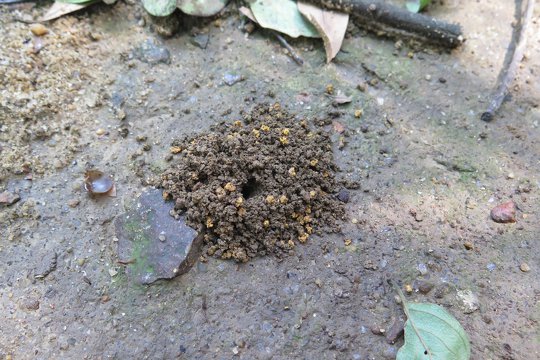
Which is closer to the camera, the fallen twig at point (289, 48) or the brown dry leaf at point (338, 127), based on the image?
the brown dry leaf at point (338, 127)

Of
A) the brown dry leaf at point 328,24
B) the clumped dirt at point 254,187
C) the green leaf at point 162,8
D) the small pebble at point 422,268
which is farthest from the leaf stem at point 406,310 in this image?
the green leaf at point 162,8

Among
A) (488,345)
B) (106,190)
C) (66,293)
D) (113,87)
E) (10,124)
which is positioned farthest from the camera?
(113,87)

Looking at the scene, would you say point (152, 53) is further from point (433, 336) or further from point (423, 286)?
point (433, 336)

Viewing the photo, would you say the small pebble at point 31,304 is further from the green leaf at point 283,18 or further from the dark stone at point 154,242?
the green leaf at point 283,18

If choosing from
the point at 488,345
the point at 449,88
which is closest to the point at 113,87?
the point at 449,88

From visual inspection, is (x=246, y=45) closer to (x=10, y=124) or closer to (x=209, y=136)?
(x=209, y=136)

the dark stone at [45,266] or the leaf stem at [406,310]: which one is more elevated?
the leaf stem at [406,310]

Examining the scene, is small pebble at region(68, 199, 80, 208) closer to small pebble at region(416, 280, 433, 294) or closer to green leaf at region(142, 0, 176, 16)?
green leaf at region(142, 0, 176, 16)
